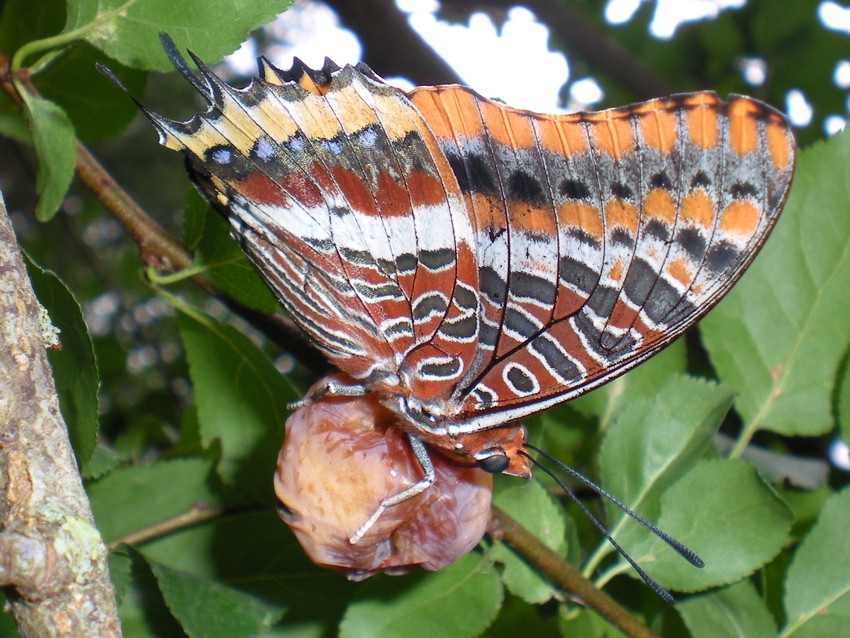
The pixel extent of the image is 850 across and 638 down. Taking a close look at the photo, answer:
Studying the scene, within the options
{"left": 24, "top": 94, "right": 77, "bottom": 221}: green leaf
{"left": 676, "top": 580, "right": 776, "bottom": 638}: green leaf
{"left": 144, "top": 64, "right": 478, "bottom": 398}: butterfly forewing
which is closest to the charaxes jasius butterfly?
{"left": 144, "top": 64, "right": 478, "bottom": 398}: butterfly forewing

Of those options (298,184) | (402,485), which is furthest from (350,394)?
(298,184)

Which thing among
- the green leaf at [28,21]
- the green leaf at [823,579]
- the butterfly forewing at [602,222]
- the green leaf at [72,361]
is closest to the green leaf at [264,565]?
the green leaf at [72,361]

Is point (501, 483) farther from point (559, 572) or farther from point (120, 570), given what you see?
point (120, 570)

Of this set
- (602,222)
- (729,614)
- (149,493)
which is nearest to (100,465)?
(149,493)

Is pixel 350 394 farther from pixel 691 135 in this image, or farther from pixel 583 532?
pixel 583 532

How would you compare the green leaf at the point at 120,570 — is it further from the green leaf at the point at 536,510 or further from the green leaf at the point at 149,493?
the green leaf at the point at 536,510
